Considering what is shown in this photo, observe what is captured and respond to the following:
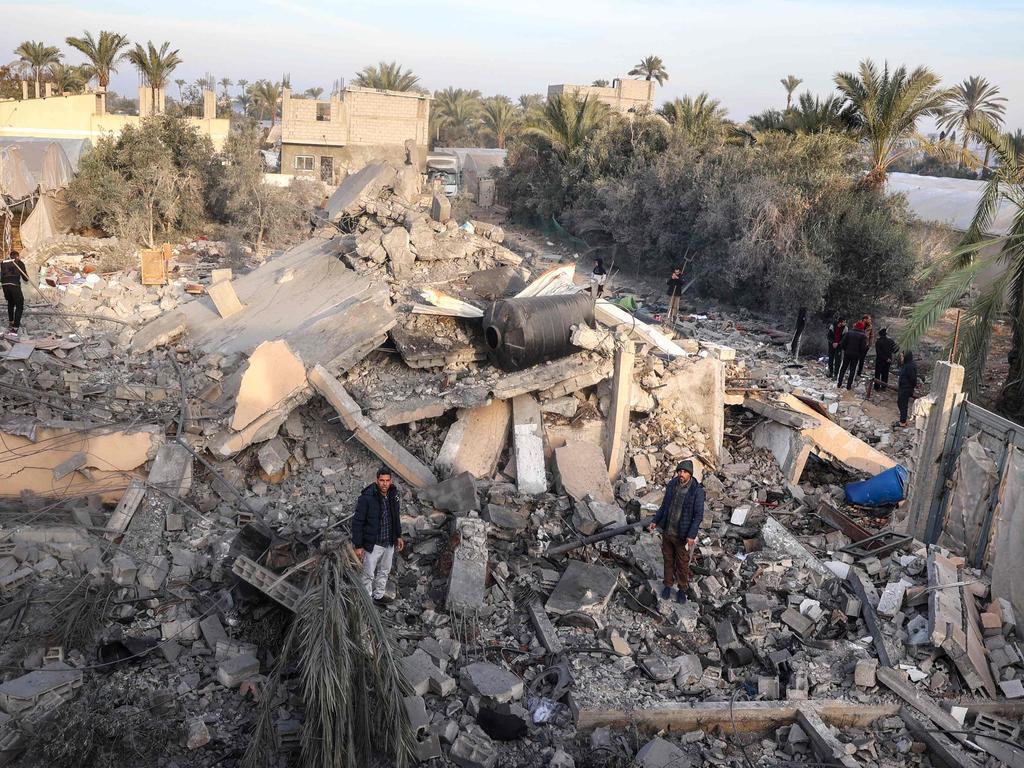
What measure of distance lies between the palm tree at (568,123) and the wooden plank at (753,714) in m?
21.9

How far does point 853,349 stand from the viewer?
1188 cm

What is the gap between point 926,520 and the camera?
6805mm

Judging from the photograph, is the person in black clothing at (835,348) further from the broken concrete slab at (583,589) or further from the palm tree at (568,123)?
the palm tree at (568,123)

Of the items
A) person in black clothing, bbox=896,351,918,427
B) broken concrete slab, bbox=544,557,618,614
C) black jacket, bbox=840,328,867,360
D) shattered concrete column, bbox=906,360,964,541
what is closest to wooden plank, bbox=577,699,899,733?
broken concrete slab, bbox=544,557,618,614

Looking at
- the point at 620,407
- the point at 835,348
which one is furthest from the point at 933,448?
the point at 835,348

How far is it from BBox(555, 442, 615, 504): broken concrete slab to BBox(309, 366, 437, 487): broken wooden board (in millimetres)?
1270

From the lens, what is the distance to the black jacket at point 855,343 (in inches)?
463

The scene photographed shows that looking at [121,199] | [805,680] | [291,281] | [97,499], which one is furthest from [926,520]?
[121,199]

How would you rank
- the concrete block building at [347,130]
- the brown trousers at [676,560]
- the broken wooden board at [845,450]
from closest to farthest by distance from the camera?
the brown trousers at [676,560] → the broken wooden board at [845,450] → the concrete block building at [347,130]

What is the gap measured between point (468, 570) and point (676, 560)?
1.63 m

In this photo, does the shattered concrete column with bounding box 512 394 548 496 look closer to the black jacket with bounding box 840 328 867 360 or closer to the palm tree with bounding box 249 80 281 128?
the black jacket with bounding box 840 328 867 360

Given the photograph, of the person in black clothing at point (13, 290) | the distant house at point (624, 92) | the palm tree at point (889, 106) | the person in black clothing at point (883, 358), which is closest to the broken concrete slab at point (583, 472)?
the person in black clothing at point (883, 358)

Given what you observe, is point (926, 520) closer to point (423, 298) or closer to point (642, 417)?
point (642, 417)

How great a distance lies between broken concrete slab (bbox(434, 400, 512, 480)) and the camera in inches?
313
